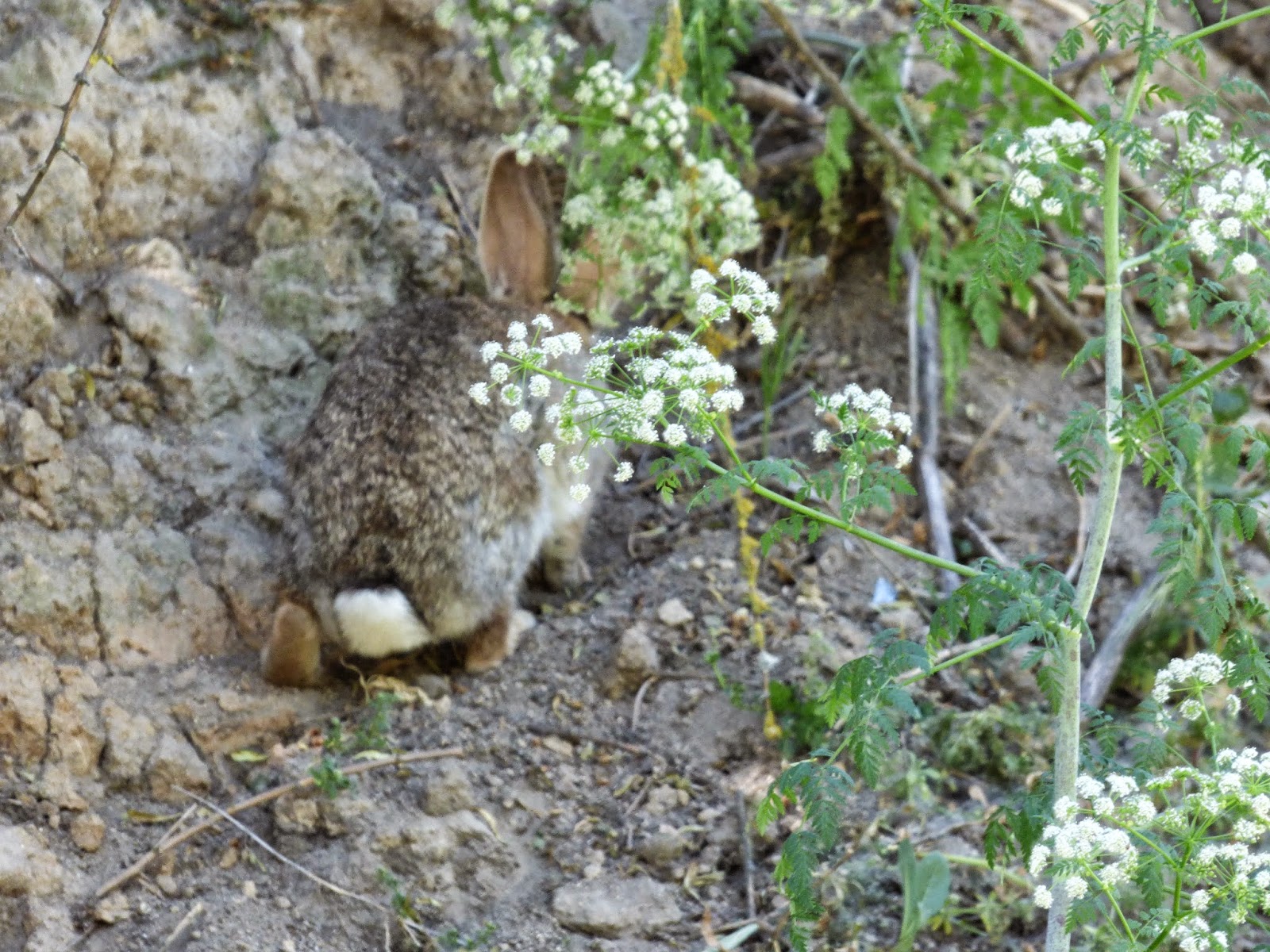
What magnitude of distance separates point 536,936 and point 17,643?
1641 mm

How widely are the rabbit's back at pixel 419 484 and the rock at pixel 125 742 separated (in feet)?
2.08

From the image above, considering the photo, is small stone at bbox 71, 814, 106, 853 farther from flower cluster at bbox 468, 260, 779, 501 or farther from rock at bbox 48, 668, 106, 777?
flower cluster at bbox 468, 260, 779, 501

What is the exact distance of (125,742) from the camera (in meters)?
3.86

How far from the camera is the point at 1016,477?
5.38 m

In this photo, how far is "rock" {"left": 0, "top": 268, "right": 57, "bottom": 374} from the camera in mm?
4230

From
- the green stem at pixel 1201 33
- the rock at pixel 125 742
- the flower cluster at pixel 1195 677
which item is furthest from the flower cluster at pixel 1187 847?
the rock at pixel 125 742

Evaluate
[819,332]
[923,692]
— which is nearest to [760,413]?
[819,332]

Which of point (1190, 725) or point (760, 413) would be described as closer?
point (1190, 725)

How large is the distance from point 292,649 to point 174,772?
0.49 metres

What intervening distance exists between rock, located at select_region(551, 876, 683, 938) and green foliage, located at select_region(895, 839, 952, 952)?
570 mm

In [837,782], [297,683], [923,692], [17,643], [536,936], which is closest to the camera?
[837,782]

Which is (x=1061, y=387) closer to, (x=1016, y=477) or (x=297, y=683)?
(x=1016, y=477)

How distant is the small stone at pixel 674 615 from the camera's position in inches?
184

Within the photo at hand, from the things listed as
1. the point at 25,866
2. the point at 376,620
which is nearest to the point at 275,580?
the point at 376,620
